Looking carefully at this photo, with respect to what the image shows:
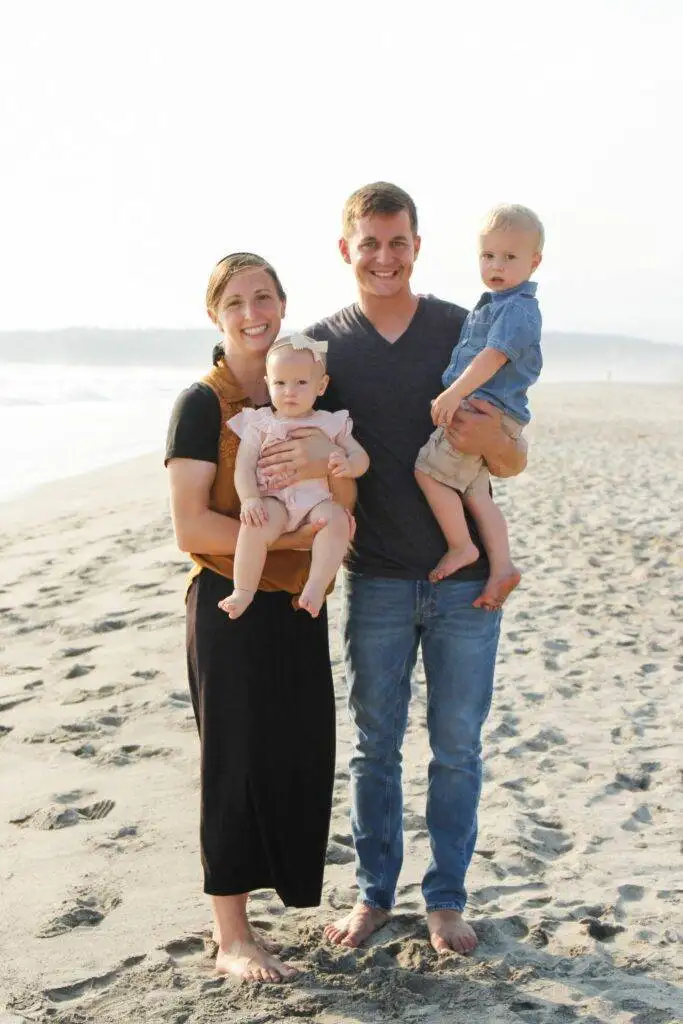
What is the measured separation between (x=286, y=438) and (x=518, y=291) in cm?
86

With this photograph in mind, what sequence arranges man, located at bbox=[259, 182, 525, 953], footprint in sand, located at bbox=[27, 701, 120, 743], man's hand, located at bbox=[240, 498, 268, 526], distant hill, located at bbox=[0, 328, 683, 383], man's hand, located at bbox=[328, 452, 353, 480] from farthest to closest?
distant hill, located at bbox=[0, 328, 683, 383], footprint in sand, located at bbox=[27, 701, 120, 743], man, located at bbox=[259, 182, 525, 953], man's hand, located at bbox=[328, 452, 353, 480], man's hand, located at bbox=[240, 498, 268, 526]

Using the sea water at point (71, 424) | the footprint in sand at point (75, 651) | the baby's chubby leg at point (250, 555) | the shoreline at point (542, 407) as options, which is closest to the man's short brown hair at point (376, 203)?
the baby's chubby leg at point (250, 555)

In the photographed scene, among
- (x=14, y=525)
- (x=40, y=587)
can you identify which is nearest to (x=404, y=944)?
(x=40, y=587)

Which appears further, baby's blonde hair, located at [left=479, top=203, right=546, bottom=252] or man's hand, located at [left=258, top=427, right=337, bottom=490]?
baby's blonde hair, located at [left=479, top=203, right=546, bottom=252]

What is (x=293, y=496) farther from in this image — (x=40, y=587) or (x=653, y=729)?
→ (x=40, y=587)

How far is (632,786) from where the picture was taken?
462 centimetres

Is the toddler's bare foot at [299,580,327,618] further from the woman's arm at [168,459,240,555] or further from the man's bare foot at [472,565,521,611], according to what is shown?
the man's bare foot at [472,565,521,611]

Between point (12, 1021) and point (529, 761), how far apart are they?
258cm

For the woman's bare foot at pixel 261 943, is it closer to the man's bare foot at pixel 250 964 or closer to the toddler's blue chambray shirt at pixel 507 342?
the man's bare foot at pixel 250 964

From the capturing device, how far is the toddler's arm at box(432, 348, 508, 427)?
3131 millimetres

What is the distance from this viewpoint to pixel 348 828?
13.8 feet

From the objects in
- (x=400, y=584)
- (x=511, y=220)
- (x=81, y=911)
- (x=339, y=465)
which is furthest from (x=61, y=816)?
(x=511, y=220)

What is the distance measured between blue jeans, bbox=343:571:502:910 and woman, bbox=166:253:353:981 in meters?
0.21

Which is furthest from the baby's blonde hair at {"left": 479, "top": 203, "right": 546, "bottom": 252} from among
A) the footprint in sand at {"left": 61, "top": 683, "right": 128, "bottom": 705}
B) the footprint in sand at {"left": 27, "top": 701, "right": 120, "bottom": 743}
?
the footprint in sand at {"left": 61, "top": 683, "right": 128, "bottom": 705}
